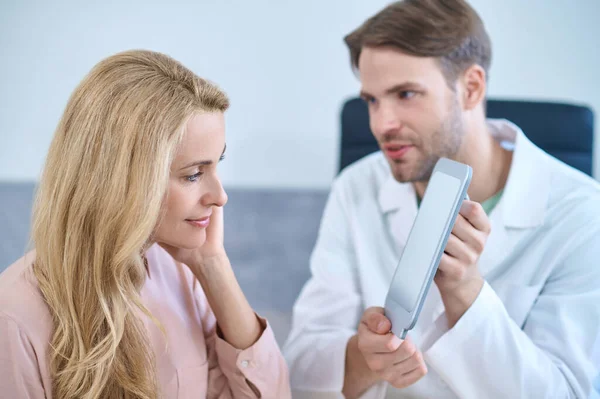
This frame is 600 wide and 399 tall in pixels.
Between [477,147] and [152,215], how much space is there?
570mm

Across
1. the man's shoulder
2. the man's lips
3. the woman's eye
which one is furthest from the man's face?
the woman's eye

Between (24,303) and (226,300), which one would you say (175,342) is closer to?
(226,300)

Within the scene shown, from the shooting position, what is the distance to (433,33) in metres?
0.90

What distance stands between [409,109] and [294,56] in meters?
0.54

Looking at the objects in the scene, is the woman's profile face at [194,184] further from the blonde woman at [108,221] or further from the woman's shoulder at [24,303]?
the woman's shoulder at [24,303]

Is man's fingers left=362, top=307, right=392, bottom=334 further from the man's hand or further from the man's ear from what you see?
the man's ear

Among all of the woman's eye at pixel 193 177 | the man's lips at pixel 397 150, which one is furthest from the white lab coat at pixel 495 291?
the woman's eye at pixel 193 177

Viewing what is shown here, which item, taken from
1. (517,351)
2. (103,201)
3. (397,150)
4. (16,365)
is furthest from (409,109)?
(16,365)

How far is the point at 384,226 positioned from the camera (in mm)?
1049

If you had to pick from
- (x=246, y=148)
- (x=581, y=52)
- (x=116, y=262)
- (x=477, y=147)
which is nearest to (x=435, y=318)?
(x=477, y=147)

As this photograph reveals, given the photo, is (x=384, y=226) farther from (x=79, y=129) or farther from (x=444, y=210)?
(x=79, y=129)

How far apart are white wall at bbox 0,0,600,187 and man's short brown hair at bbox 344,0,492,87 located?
1.43ft

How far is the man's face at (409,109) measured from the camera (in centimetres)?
91

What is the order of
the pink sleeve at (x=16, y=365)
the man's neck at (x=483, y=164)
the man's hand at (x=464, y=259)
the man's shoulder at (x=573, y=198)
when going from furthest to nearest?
the man's neck at (x=483, y=164) < the man's shoulder at (x=573, y=198) < the man's hand at (x=464, y=259) < the pink sleeve at (x=16, y=365)
